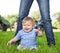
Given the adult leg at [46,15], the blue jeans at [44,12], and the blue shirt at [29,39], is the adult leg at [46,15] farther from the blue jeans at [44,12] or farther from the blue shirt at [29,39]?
the blue shirt at [29,39]

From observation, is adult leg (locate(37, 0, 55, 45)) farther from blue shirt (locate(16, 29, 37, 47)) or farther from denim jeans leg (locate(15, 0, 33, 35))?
blue shirt (locate(16, 29, 37, 47))

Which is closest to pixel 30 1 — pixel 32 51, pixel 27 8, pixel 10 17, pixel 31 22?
pixel 27 8

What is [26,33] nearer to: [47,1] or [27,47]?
[27,47]

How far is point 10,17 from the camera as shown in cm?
2258

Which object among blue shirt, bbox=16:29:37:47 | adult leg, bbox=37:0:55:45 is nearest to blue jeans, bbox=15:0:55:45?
adult leg, bbox=37:0:55:45

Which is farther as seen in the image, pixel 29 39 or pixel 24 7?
pixel 24 7

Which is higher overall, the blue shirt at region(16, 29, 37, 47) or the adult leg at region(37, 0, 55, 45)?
the adult leg at region(37, 0, 55, 45)

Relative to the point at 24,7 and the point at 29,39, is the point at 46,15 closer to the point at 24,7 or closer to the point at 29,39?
the point at 24,7

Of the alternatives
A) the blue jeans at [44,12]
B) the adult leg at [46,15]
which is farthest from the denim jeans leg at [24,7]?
the adult leg at [46,15]

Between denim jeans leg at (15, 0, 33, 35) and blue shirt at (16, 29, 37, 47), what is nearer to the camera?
blue shirt at (16, 29, 37, 47)

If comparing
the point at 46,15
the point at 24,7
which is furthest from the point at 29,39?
the point at 24,7

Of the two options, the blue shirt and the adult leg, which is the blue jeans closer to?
the adult leg

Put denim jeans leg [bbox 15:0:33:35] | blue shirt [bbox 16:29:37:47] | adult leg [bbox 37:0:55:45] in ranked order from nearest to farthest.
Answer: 1. blue shirt [bbox 16:29:37:47]
2. adult leg [bbox 37:0:55:45]
3. denim jeans leg [bbox 15:0:33:35]

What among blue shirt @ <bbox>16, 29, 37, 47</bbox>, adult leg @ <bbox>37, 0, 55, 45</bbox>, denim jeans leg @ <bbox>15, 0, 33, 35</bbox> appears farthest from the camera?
denim jeans leg @ <bbox>15, 0, 33, 35</bbox>
